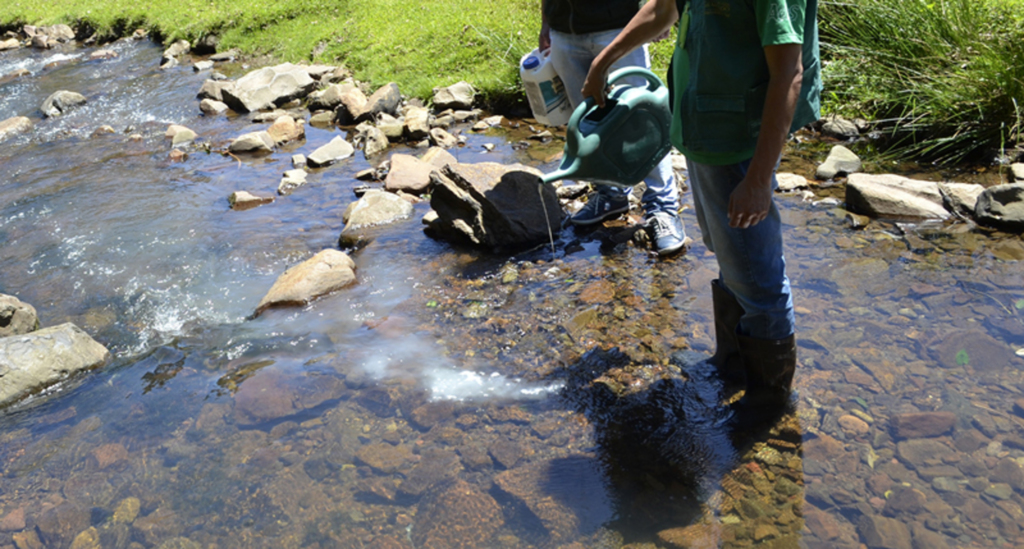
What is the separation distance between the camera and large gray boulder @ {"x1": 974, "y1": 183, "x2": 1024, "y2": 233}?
3.85m

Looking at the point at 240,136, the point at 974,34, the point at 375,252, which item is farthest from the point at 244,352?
the point at 974,34

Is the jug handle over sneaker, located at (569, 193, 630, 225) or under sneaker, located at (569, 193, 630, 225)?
over

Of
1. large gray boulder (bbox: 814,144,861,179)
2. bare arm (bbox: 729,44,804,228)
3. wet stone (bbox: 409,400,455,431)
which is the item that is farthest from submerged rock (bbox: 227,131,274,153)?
bare arm (bbox: 729,44,804,228)

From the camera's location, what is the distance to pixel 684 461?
8.14ft

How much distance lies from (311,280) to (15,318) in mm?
1677

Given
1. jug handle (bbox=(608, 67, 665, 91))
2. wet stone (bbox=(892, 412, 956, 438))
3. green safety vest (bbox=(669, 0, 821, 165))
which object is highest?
green safety vest (bbox=(669, 0, 821, 165))

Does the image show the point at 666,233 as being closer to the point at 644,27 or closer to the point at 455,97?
the point at 644,27

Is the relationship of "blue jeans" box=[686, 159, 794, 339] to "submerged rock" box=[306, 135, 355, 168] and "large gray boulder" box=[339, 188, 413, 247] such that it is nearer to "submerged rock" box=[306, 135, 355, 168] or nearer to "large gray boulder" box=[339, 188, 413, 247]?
"large gray boulder" box=[339, 188, 413, 247]

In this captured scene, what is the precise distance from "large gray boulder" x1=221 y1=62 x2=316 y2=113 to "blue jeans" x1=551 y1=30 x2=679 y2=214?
6.14 metres

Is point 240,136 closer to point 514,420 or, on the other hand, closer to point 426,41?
point 426,41

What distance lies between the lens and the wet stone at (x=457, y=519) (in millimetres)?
2260

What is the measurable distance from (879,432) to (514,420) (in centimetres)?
139

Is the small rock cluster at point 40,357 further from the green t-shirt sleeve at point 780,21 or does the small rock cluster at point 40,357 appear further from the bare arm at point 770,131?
the green t-shirt sleeve at point 780,21

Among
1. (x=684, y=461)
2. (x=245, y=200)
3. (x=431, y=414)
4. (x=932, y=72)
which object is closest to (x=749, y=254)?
(x=684, y=461)
